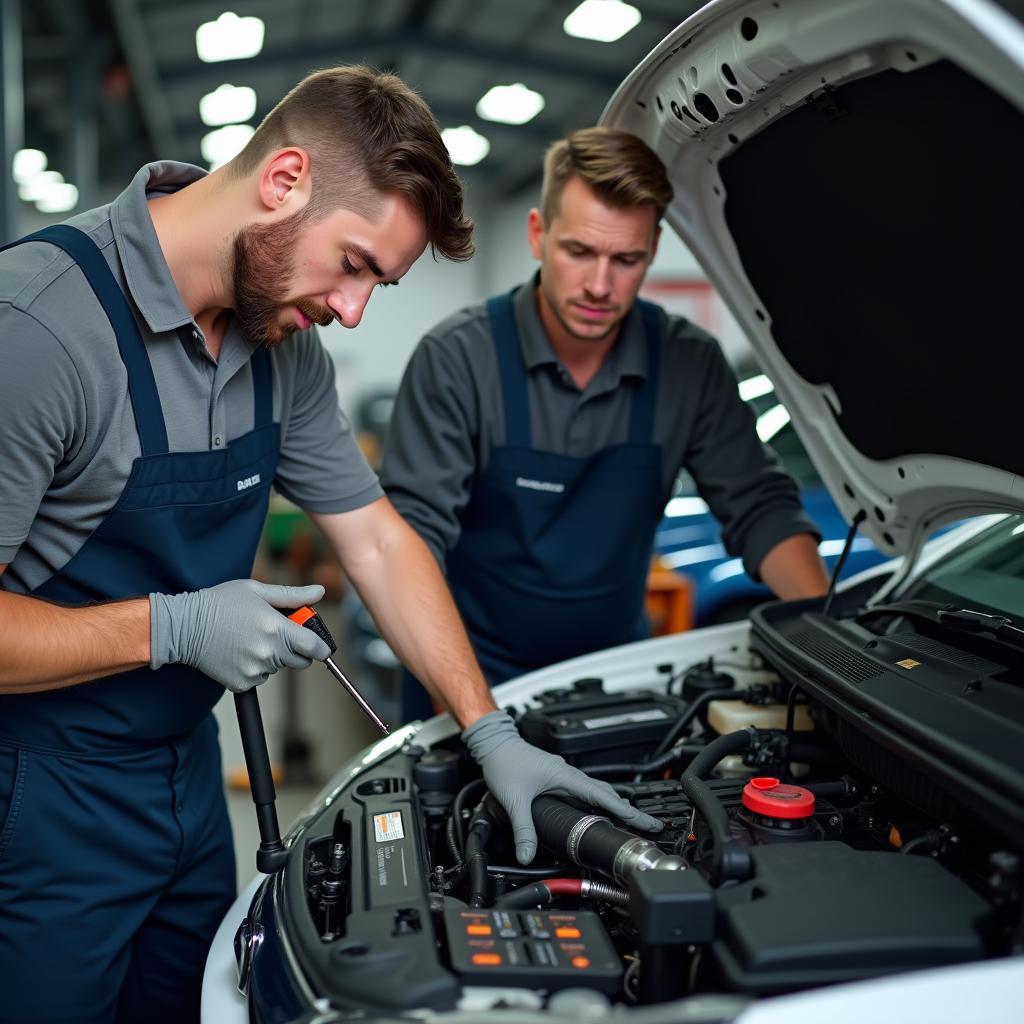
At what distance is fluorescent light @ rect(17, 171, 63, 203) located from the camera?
1007 centimetres

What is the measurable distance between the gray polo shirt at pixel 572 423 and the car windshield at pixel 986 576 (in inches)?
14.2

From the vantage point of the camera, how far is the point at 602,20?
596 centimetres

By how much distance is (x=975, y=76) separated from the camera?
100cm

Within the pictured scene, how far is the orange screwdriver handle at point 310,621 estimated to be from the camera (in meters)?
1.46

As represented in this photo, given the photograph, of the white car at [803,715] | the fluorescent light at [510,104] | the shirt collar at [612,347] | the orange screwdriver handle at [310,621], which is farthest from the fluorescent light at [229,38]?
the orange screwdriver handle at [310,621]

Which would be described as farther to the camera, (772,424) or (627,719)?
(772,424)

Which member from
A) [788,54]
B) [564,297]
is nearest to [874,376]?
[788,54]

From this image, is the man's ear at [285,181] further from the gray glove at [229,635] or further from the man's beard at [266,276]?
the gray glove at [229,635]

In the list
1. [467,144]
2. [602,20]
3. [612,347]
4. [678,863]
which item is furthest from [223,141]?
[678,863]

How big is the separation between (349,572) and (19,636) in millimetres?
656

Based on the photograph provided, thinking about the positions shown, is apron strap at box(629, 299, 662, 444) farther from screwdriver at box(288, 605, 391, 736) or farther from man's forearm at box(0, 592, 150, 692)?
man's forearm at box(0, 592, 150, 692)

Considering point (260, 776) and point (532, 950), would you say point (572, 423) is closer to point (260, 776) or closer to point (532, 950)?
point (260, 776)

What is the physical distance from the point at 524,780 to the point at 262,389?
71cm

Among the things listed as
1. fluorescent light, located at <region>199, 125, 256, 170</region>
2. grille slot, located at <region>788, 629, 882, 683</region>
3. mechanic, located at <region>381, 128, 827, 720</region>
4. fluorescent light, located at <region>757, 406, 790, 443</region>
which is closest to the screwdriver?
mechanic, located at <region>381, 128, 827, 720</region>
